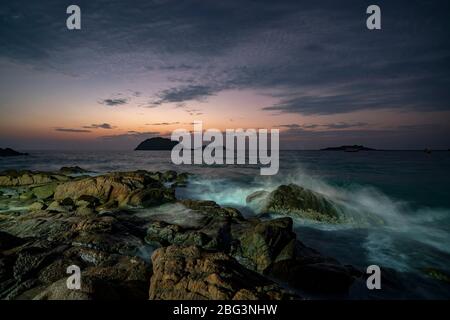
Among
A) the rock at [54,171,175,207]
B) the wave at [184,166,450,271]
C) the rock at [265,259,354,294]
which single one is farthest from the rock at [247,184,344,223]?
the rock at [265,259,354,294]

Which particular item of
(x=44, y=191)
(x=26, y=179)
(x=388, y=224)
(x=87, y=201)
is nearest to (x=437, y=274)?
(x=388, y=224)

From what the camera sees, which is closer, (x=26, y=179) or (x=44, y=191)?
(x=44, y=191)

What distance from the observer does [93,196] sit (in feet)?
52.1

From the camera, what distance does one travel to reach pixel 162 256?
5.48 metres

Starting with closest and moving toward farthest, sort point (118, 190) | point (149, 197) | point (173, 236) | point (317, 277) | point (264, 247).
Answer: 1. point (317, 277)
2. point (264, 247)
3. point (173, 236)
4. point (149, 197)
5. point (118, 190)

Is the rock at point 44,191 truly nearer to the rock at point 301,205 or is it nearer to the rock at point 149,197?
Result: the rock at point 149,197

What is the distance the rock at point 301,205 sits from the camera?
577 inches

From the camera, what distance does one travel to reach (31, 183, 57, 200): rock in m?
17.8

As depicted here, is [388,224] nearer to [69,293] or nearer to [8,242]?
[69,293]

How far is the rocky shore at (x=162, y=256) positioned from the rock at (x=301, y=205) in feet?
0.54

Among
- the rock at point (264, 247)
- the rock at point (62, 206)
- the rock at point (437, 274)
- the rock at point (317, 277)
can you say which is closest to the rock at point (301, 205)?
the rock at point (437, 274)

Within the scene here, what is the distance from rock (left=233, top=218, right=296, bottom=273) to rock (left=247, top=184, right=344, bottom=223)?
6.64 meters

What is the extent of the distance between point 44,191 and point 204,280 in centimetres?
1881
